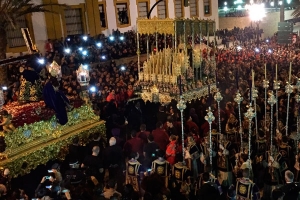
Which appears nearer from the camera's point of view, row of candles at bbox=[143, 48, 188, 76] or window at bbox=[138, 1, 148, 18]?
row of candles at bbox=[143, 48, 188, 76]

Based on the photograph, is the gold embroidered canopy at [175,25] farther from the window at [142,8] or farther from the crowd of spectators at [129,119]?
the window at [142,8]

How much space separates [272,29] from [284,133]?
2307 centimetres

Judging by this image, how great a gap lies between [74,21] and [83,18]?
1.74 ft

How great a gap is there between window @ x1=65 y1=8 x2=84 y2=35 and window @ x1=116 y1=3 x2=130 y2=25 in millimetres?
2862

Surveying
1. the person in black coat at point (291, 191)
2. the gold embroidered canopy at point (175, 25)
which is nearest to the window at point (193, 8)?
the gold embroidered canopy at point (175, 25)

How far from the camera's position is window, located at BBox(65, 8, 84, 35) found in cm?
2059

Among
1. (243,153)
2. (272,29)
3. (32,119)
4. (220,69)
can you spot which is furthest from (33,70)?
(272,29)

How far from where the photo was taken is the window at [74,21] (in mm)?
20594

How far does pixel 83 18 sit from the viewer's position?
2106 centimetres

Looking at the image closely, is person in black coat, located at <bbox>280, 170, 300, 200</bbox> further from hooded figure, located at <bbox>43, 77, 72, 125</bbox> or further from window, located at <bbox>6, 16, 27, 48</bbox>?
window, located at <bbox>6, 16, 27, 48</bbox>

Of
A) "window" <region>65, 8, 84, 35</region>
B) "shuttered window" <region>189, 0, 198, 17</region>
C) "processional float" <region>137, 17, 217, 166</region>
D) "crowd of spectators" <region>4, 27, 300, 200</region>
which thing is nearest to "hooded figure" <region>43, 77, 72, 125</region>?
"crowd of spectators" <region>4, 27, 300, 200</region>

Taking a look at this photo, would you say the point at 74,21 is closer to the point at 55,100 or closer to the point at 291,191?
the point at 55,100

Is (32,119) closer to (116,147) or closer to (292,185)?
(116,147)

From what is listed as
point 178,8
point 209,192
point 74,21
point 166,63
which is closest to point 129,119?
point 166,63
